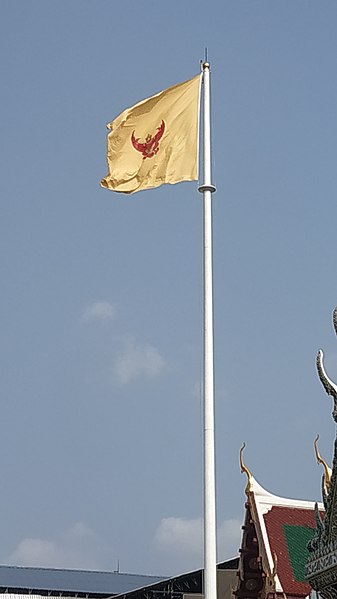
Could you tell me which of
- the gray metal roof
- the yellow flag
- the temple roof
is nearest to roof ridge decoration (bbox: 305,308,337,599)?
the yellow flag

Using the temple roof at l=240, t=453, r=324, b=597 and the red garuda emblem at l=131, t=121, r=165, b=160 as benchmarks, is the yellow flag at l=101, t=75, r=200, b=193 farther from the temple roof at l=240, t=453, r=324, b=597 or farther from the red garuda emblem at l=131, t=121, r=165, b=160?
the temple roof at l=240, t=453, r=324, b=597

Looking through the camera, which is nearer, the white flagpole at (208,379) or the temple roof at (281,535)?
the white flagpole at (208,379)

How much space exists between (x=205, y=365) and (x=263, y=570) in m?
8.24

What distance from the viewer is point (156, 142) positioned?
1742cm

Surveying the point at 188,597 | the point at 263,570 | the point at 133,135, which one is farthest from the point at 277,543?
the point at 188,597

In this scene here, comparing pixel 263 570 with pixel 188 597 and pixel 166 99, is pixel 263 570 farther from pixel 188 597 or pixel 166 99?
pixel 188 597

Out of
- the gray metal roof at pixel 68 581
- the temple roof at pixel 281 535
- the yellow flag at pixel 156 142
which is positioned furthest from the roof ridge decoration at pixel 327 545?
the gray metal roof at pixel 68 581

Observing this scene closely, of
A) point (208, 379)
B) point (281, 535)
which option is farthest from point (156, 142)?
point (281, 535)

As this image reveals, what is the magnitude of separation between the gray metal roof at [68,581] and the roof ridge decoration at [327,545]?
58.0 meters

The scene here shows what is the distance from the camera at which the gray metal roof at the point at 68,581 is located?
65.6 meters

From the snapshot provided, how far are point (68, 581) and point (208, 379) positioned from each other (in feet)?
189

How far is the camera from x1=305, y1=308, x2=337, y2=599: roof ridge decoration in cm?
753

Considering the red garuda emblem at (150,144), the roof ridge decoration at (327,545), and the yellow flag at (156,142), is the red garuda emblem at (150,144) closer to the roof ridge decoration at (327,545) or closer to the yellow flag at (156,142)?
the yellow flag at (156,142)

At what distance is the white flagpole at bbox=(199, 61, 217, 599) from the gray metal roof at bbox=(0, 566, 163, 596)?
51018mm
